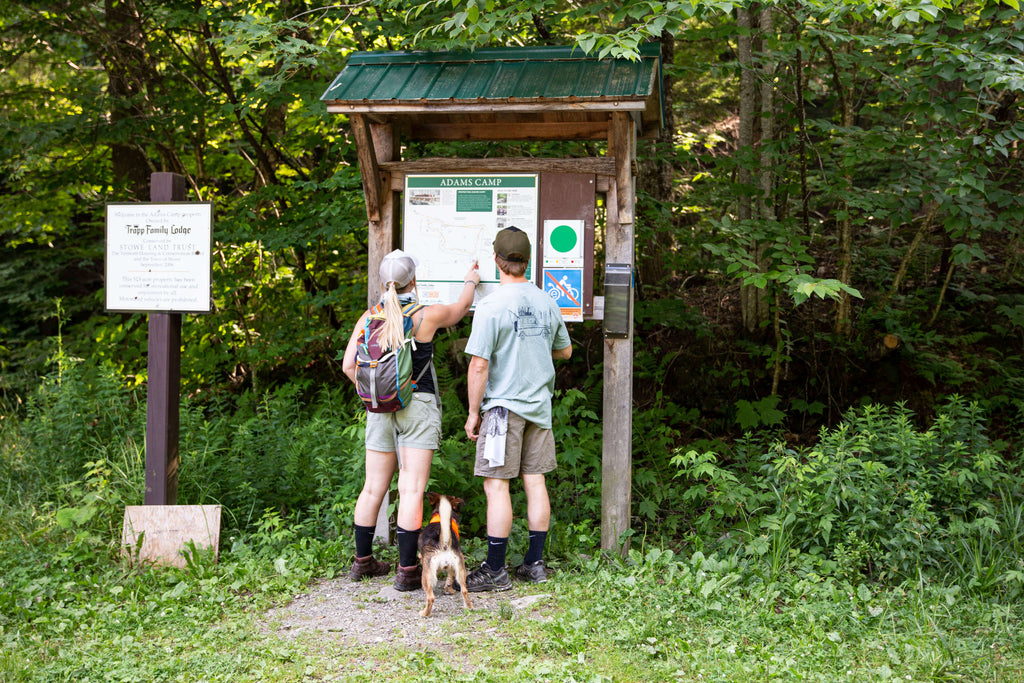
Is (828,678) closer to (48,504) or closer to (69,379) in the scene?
(48,504)

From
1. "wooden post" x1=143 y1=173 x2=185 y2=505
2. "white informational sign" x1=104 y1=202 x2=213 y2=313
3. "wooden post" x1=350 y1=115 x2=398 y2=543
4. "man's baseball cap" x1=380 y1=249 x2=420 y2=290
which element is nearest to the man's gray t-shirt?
"man's baseball cap" x1=380 y1=249 x2=420 y2=290

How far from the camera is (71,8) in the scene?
7.65 meters

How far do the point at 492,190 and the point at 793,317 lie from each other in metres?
5.03

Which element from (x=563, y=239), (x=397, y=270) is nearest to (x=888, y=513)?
(x=563, y=239)

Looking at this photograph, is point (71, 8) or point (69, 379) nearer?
point (69, 379)

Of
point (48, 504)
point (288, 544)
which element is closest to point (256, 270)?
point (48, 504)

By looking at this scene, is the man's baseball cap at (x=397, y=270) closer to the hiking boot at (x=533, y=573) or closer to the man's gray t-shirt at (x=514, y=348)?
the man's gray t-shirt at (x=514, y=348)

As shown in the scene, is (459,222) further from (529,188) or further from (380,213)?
(380,213)

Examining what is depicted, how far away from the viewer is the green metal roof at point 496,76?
4.53 meters

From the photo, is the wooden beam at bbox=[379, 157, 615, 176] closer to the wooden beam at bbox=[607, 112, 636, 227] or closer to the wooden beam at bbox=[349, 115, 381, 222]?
the wooden beam at bbox=[607, 112, 636, 227]

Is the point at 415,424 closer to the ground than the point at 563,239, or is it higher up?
closer to the ground

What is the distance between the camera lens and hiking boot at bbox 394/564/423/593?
4418 millimetres

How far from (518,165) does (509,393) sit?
60.4 inches

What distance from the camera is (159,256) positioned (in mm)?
5145
